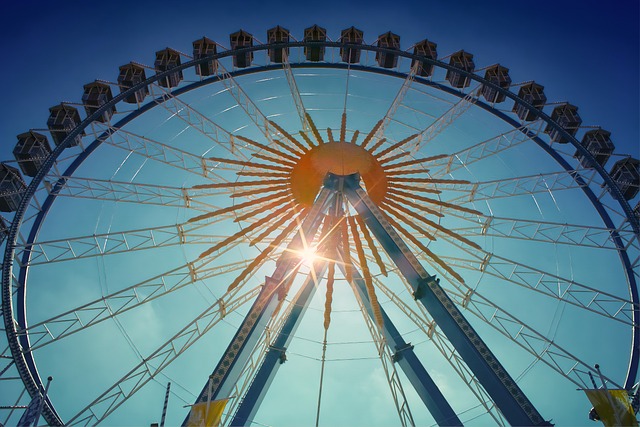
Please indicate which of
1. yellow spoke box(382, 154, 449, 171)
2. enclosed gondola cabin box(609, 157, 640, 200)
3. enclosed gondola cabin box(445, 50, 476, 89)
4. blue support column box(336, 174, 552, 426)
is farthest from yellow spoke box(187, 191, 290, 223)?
enclosed gondola cabin box(609, 157, 640, 200)

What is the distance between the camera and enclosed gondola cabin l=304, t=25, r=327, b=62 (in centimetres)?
1938

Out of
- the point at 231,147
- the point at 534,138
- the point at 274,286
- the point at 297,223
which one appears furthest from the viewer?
the point at 534,138

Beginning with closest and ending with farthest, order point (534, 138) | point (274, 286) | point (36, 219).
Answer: point (274, 286)
point (36, 219)
point (534, 138)

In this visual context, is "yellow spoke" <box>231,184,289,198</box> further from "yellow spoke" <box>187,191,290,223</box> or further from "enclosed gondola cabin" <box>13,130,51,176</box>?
"enclosed gondola cabin" <box>13,130,51,176</box>

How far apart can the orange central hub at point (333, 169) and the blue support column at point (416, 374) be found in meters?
3.32

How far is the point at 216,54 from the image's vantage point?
17.5m

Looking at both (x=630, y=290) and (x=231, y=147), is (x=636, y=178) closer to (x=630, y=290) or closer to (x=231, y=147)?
(x=630, y=290)

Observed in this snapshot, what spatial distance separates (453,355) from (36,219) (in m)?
15.1

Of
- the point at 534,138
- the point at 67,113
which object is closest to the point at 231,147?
the point at 67,113

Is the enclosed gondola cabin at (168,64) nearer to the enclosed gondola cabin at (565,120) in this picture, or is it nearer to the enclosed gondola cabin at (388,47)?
the enclosed gondola cabin at (388,47)

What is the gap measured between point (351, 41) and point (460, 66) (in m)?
4.83

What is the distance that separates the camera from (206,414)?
9.45 metres

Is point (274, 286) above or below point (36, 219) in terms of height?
below

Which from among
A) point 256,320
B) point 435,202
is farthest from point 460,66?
point 256,320
